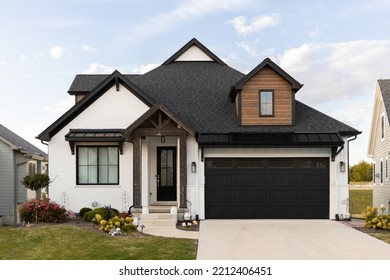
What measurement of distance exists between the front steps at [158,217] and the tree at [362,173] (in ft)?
155

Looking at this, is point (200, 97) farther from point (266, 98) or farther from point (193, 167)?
point (193, 167)

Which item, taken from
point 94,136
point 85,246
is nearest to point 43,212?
point 94,136

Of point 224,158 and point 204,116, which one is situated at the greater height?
point 204,116

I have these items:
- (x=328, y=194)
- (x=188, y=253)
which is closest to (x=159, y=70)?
(x=328, y=194)

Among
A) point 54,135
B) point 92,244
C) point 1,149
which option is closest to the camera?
point 92,244

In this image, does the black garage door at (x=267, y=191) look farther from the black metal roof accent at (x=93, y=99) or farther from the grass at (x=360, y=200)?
the grass at (x=360, y=200)

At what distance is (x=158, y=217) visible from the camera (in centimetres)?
1456

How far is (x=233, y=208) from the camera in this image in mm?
15633

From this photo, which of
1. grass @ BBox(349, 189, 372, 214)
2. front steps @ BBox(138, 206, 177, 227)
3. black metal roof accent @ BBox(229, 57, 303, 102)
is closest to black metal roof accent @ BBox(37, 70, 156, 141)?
black metal roof accent @ BBox(229, 57, 303, 102)

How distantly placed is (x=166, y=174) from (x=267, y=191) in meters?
4.30

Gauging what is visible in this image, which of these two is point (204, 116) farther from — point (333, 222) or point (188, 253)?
point (188, 253)

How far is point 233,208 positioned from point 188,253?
20.1 ft

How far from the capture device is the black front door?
1656 cm

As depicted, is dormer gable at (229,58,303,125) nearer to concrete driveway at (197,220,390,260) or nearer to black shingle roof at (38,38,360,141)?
black shingle roof at (38,38,360,141)
